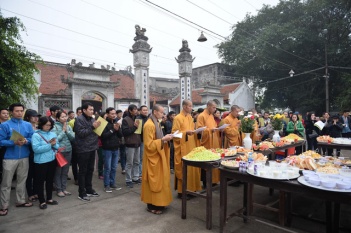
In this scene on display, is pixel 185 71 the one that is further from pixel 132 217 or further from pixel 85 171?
pixel 132 217

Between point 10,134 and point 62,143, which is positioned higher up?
point 10,134

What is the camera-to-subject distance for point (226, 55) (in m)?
25.4

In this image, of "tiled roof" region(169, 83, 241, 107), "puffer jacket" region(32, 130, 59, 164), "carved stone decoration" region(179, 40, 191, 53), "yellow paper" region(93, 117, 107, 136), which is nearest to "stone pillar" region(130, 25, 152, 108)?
"carved stone decoration" region(179, 40, 191, 53)

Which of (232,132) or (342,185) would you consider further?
(232,132)

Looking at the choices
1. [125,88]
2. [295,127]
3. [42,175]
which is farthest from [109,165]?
[125,88]

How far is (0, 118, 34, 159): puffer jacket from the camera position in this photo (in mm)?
3797

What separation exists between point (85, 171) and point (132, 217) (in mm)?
1434

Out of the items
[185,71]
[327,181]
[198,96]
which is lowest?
[327,181]

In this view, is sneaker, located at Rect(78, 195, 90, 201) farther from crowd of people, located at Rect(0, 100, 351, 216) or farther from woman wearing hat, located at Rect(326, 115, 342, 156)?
woman wearing hat, located at Rect(326, 115, 342, 156)

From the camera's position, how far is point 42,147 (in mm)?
3883

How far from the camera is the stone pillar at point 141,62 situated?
11.7m

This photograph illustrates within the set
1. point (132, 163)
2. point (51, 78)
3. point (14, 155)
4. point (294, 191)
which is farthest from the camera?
point (51, 78)

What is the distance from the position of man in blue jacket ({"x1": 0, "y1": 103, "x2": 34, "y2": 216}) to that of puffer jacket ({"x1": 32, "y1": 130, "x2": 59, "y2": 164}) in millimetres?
170

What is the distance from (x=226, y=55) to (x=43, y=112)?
812 inches
